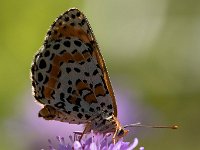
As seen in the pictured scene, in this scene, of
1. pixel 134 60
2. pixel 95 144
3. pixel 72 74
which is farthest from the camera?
pixel 134 60

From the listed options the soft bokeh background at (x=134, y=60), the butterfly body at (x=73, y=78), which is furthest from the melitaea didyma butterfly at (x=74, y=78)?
the soft bokeh background at (x=134, y=60)

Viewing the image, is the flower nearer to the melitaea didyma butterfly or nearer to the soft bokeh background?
the melitaea didyma butterfly

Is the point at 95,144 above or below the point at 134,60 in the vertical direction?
A: below

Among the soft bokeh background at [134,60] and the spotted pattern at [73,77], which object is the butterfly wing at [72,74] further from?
the soft bokeh background at [134,60]

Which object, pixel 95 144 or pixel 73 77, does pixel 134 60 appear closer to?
pixel 73 77

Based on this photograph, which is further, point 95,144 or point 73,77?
point 73,77

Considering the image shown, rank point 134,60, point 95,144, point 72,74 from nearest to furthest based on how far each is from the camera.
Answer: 1. point 95,144
2. point 72,74
3. point 134,60

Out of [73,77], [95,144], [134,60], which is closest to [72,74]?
[73,77]

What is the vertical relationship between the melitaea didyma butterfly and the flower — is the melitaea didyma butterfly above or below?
above

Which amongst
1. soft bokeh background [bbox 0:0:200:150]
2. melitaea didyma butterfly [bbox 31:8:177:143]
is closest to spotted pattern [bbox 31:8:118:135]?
melitaea didyma butterfly [bbox 31:8:177:143]
